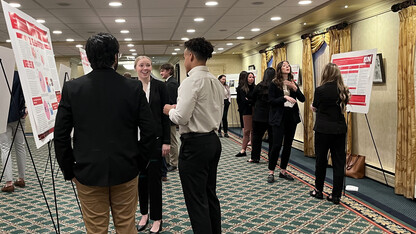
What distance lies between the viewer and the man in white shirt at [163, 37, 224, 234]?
2.45 m

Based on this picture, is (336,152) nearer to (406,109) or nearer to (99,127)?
(406,109)

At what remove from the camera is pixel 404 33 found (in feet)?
14.9

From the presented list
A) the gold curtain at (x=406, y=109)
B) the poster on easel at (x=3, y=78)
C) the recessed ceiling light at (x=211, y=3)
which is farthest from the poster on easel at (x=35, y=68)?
the gold curtain at (x=406, y=109)

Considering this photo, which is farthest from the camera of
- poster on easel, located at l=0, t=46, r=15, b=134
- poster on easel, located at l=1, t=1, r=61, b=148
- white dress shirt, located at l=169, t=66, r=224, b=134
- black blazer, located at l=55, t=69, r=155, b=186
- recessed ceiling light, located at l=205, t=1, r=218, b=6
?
recessed ceiling light, located at l=205, t=1, r=218, b=6

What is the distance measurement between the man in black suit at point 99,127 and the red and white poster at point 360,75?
360 centimetres

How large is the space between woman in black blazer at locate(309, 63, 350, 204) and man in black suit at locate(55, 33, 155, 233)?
265 cm

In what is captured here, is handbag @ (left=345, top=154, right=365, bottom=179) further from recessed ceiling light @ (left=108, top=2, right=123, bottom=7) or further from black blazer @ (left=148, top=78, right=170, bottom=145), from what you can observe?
recessed ceiling light @ (left=108, top=2, right=123, bottom=7)

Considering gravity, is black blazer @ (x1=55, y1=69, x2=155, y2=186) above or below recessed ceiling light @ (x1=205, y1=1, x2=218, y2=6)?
below

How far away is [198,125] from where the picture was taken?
8.20 ft

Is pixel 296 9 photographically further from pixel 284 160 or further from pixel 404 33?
pixel 284 160

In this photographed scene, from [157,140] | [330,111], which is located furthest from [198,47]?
[330,111]

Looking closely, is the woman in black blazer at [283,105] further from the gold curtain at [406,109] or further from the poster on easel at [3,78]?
the poster on easel at [3,78]

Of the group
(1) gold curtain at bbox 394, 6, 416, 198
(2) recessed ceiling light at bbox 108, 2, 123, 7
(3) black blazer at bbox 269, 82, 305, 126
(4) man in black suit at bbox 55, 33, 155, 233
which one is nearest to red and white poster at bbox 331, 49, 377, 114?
(1) gold curtain at bbox 394, 6, 416, 198

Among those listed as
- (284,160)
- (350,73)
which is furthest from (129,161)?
(350,73)
